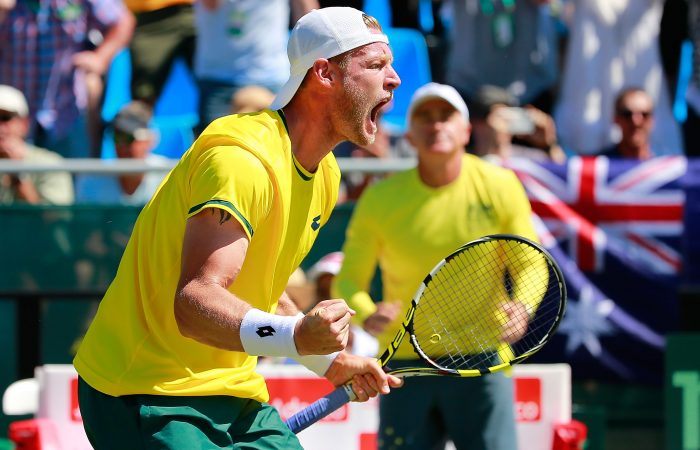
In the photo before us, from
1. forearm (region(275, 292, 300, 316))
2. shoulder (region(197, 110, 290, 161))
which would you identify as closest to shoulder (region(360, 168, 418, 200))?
forearm (region(275, 292, 300, 316))

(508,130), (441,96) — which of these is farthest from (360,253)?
(508,130)

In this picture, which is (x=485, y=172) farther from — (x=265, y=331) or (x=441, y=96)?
(x=265, y=331)

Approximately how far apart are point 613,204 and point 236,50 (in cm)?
279

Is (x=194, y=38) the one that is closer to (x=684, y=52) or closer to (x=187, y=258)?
(x=684, y=52)

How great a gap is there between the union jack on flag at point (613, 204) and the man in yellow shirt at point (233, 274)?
3.40 m

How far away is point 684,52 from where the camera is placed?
926 centimetres

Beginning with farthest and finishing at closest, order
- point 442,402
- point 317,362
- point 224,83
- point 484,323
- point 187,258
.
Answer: point 224,83, point 442,402, point 484,323, point 317,362, point 187,258

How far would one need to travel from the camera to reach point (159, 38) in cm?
938

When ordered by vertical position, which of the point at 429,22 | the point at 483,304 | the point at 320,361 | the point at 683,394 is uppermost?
the point at 429,22

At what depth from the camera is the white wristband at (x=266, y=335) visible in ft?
11.9

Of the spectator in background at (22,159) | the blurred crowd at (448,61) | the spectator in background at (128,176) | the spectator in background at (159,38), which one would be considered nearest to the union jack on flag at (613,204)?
the blurred crowd at (448,61)

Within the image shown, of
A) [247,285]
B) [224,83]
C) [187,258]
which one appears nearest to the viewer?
[187,258]

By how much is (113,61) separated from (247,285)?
572 cm

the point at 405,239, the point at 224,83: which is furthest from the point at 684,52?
the point at 405,239
